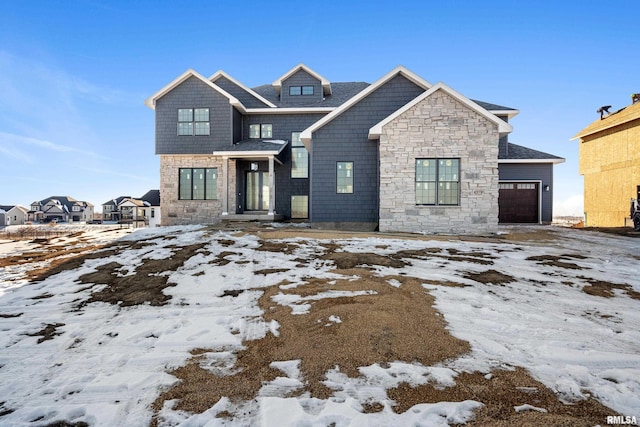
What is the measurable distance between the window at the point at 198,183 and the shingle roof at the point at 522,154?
16236 millimetres

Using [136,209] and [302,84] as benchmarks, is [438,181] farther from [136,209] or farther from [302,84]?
[136,209]

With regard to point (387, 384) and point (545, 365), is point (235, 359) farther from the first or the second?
point (545, 365)

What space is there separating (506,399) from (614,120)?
77.2 ft

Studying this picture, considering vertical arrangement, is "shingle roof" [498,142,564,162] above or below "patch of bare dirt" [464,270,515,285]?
above

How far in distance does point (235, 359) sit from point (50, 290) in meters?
4.74

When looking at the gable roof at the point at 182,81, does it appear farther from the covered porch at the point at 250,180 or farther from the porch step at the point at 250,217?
the porch step at the point at 250,217

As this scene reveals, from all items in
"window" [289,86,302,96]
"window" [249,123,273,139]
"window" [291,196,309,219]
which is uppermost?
"window" [289,86,302,96]

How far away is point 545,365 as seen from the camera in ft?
8.86

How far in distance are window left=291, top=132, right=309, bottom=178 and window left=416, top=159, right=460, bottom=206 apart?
25.6 feet

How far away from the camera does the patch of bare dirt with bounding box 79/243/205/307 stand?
15.6ft

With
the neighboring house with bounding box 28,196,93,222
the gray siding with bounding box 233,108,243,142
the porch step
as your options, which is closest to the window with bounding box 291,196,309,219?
the porch step

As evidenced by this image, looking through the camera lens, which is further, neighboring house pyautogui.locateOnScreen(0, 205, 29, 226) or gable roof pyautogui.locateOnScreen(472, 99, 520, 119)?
neighboring house pyautogui.locateOnScreen(0, 205, 29, 226)

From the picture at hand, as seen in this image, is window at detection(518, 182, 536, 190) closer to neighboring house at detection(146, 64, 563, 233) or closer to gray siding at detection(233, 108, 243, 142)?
neighboring house at detection(146, 64, 563, 233)

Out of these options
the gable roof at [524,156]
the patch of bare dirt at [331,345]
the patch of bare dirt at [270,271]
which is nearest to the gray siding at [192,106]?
the patch of bare dirt at [270,271]
